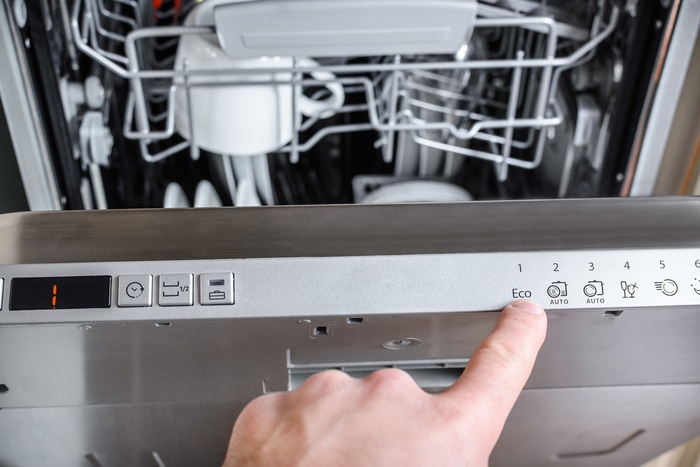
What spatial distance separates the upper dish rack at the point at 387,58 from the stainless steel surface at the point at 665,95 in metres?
0.06

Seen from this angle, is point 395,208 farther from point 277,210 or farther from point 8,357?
point 8,357

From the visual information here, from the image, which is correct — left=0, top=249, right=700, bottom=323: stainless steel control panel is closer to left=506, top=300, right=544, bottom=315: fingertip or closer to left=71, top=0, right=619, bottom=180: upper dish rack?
left=506, top=300, right=544, bottom=315: fingertip

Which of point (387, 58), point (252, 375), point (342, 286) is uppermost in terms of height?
point (387, 58)

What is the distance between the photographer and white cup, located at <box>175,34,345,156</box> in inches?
26.3

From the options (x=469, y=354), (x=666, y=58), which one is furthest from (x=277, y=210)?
(x=666, y=58)

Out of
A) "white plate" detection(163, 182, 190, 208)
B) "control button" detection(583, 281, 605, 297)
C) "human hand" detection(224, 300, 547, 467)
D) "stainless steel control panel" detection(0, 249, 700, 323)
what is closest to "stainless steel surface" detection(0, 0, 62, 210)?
→ "white plate" detection(163, 182, 190, 208)

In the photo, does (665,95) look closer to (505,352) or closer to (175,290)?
(505,352)

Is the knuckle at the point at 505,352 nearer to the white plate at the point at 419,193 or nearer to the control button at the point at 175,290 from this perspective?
the control button at the point at 175,290

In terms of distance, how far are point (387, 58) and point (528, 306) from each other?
0.46 metres

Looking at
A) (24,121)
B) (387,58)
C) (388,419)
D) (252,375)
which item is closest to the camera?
(388,419)

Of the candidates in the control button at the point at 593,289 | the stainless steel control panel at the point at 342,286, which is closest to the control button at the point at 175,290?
the stainless steel control panel at the point at 342,286

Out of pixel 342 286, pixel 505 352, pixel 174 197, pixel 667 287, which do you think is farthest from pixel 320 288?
pixel 174 197

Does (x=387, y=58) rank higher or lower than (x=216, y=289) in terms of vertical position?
higher

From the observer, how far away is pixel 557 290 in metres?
0.41
